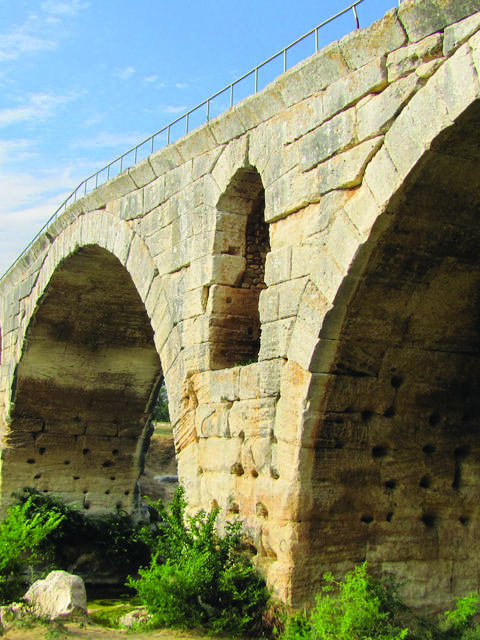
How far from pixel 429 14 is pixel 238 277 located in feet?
9.79

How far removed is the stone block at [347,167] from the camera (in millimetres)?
4723

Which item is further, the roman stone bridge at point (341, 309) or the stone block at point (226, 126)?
the stone block at point (226, 126)

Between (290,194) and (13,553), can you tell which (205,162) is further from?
(13,553)

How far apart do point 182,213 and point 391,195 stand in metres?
3.12

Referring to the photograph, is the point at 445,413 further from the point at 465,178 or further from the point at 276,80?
the point at 276,80

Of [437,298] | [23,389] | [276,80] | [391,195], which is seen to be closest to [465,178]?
[391,195]

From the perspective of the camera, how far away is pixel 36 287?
11.3 meters

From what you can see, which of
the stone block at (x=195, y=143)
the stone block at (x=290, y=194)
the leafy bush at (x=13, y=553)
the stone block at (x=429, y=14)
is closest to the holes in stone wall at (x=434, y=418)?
the stone block at (x=290, y=194)

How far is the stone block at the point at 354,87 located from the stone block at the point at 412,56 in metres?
0.08

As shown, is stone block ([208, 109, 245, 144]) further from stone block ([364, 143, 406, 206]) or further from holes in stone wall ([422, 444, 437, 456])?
holes in stone wall ([422, 444, 437, 456])

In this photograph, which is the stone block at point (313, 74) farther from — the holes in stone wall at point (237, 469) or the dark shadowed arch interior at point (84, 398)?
the dark shadowed arch interior at point (84, 398)

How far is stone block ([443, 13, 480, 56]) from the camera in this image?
3.99 m

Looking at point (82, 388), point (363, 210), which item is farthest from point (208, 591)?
point (82, 388)

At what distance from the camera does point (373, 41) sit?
470 centimetres
